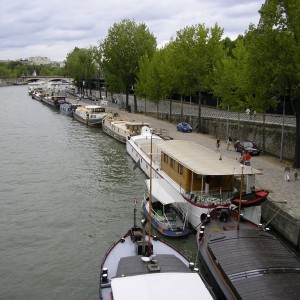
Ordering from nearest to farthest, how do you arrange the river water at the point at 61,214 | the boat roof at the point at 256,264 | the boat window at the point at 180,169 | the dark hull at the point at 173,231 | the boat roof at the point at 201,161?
1. the boat roof at the point at 256,264
2. the river water at the point at 61,214
3. the dark hull at the point at 173,231
4. the boat roof at the point at 201,161
5. the boat window at the point at 180,169

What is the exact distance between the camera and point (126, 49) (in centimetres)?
7250

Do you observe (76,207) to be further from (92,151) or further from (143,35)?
(143,35)

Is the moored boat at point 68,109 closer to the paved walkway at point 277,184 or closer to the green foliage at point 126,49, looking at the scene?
the green foliage at point 126,49

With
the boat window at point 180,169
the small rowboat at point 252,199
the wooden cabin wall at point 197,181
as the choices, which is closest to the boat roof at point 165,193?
the wooden cabin wall at point 197,181

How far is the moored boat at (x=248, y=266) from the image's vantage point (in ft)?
39.6

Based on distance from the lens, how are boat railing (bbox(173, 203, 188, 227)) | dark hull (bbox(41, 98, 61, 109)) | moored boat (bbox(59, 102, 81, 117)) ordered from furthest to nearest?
A: dark hull (bbox(41, 98, 61, 109)), moored boat (bbox(59, 102, 81, 117)), boat railing (bbox(173, 203, 188, 227))

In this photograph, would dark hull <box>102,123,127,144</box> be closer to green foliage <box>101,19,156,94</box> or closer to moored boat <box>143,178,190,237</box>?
green foliage <box>101,19,156,94</box>

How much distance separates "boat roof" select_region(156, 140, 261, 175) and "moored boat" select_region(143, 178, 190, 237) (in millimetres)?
1674

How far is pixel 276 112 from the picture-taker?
1751 inches

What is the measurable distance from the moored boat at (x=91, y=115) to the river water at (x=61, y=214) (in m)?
15.2

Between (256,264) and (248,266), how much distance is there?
0.87 feet

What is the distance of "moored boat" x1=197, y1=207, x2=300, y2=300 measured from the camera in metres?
12.1

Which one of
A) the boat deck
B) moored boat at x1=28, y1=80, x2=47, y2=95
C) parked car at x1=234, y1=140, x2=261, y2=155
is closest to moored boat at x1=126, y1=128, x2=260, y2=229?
the boat deck

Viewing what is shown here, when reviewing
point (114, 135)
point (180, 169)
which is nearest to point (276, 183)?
point (180, 169)
